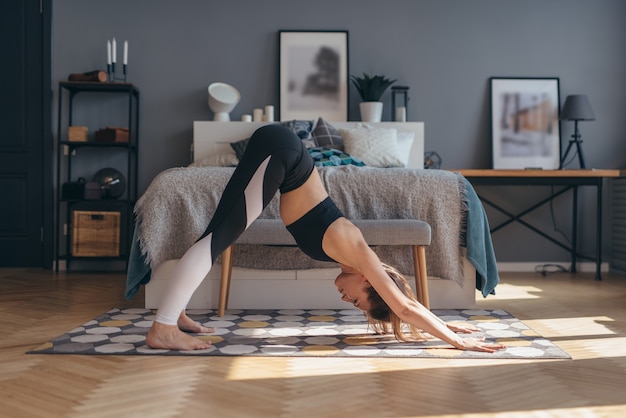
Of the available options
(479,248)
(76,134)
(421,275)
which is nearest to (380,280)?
(421,275)

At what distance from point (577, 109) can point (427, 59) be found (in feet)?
4.11

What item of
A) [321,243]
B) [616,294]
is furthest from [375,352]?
[616,294]

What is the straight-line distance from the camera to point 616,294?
415 centimetres

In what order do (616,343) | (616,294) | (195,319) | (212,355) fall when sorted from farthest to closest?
1. (616,294)
2. (195,319)
3. (616,343)
4. (212,355)

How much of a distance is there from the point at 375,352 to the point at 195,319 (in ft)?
3.33

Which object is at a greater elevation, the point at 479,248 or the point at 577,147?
the point at 577,147

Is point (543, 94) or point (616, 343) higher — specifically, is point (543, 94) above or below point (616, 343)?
above

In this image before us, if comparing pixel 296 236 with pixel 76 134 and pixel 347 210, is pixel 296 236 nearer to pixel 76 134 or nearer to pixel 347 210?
pixel 347 210

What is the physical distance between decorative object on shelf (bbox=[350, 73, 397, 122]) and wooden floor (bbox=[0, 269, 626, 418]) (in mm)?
2755

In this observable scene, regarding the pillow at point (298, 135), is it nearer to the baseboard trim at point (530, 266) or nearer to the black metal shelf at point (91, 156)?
the black metal shelf at point (91, 156)

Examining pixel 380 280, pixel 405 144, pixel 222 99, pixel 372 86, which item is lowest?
pixel 380 280

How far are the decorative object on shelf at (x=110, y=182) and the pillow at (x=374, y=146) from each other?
5.77 ft

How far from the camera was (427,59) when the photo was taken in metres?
5.52

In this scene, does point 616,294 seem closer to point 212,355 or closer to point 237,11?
point 212,355
